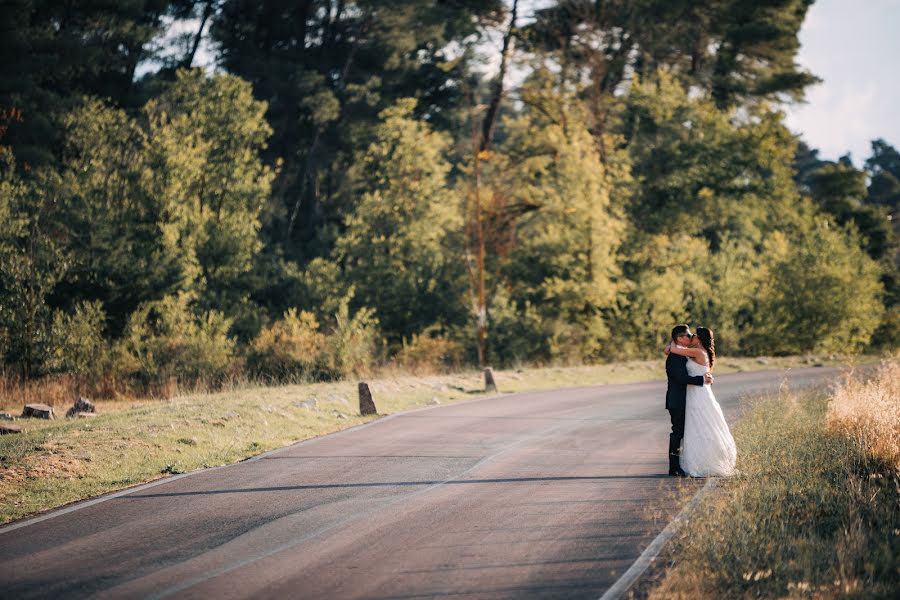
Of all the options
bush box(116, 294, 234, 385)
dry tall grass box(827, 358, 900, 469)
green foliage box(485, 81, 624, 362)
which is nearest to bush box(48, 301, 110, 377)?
bush box(116, 294, 234, 385)

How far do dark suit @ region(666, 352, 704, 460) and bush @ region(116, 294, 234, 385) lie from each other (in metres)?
17.8

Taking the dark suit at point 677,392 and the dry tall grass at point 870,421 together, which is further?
the dark suit at point 677,392

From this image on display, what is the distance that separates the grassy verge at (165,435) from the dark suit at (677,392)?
651 centimetres

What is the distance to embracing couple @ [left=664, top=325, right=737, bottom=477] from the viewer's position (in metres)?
10.6

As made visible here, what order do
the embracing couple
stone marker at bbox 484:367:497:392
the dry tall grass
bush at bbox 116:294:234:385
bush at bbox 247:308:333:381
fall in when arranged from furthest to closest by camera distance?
bush at bbox 116:294:234:385 < bush at bbox 247:308:333:381 < stone marker at bbox 484:367:497:392 < the embracing couple < the dry tall grass

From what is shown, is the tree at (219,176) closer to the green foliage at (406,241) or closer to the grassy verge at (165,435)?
the green foliage at (406,241)

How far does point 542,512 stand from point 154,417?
9127mm

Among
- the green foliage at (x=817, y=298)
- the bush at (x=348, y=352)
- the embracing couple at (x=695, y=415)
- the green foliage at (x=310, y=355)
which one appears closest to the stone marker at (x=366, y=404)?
the green foliage at (x=310, y=355)

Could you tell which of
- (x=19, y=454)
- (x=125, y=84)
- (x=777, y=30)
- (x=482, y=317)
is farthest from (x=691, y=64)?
(x=19, y=454)

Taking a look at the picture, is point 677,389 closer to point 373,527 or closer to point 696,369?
point 696,369

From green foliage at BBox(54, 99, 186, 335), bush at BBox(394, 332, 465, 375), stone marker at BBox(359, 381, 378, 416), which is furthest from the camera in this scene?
bush at BBox(394, 332, 465, 375)

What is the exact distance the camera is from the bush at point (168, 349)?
90.1 ft

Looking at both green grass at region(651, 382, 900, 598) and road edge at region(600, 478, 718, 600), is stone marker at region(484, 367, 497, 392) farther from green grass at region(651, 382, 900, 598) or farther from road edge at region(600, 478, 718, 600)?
road edge at region(600, 478, 718, 600)

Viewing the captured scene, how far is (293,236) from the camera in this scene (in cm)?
5028
